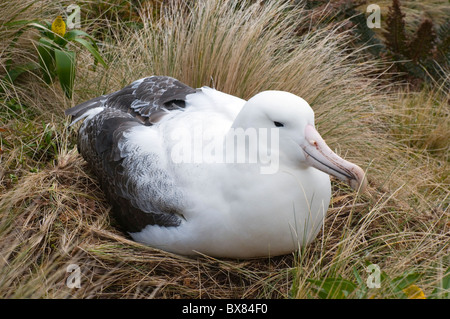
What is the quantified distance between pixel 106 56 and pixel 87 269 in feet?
8.64

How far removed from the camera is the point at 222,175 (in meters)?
3.11

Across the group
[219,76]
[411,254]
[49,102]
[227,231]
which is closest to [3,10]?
[49,102]

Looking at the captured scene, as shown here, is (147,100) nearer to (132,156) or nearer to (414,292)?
(132,156)

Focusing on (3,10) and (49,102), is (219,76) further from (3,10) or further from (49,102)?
(3,10)

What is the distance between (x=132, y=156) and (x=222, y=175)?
24.6 inches

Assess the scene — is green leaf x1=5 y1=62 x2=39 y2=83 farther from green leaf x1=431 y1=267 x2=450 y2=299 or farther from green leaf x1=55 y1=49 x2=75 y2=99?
green leaf x1=431 y1=267 x2=450 y2=299

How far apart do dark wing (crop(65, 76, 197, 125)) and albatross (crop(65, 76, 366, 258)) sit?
3 centimetres

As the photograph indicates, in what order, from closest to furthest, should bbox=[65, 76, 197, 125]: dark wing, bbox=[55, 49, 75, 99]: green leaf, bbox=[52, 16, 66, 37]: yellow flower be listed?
1. bbox=[65, 76, 197, 125]: dark wing
2. bbox=[55, 49, 75, 99]: green leaf
3. bbox=[52, 16, 66, 37]: yellow flower

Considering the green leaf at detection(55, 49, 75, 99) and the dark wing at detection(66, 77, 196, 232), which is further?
the green leaf at detection(55, 49, 75, 99)

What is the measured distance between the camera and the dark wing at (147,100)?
374 cm

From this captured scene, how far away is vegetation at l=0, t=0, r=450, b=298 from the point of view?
318 cm

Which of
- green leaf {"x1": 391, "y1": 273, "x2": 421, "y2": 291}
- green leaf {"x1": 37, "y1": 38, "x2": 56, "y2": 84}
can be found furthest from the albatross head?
green leaf {"x1": 37, "y1": 38, "x2": 56, "y2": 84}

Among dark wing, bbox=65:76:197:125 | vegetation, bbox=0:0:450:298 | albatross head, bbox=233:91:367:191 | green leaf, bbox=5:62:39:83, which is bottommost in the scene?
vegetation, bbox=0:0:450:298

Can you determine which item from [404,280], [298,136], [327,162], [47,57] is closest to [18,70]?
[47,57]
